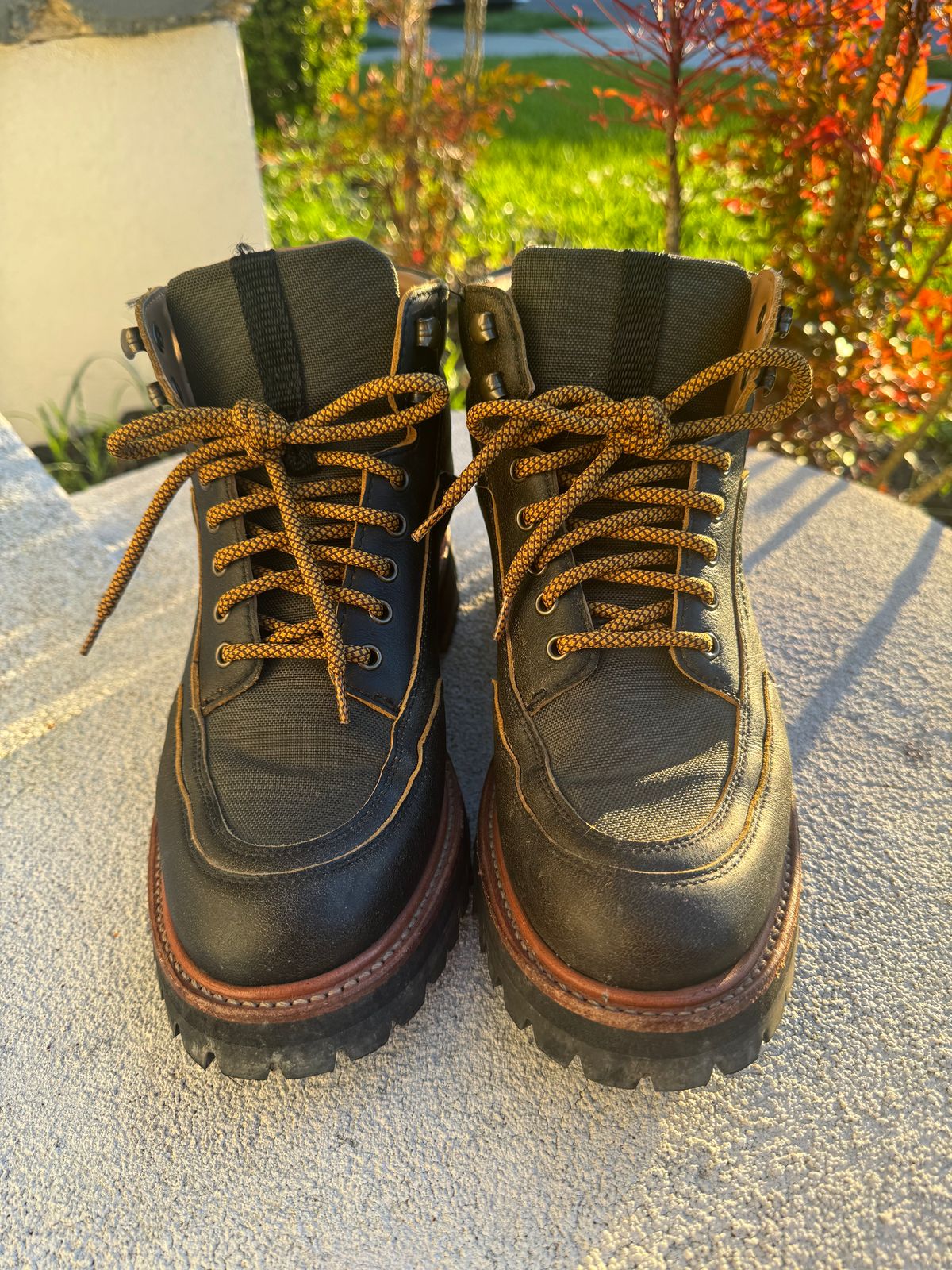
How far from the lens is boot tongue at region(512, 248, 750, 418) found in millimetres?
1278

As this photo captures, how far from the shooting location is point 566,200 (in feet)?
16.7

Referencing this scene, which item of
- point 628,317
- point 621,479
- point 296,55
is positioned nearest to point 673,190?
point 628,317

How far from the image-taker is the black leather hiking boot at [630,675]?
0.99 m

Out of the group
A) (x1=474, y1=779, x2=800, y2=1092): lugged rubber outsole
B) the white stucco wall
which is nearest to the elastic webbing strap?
(x1=474, y1=779, x2=800, y2=1092): lugged rubber outsole

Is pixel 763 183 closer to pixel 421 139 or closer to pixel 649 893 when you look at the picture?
pixel 421 139

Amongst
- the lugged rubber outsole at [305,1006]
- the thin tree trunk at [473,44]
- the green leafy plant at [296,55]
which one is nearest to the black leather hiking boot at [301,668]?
the lugged rubber outsole at [305,1006]

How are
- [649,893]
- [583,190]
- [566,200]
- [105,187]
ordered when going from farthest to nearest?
[583,190]
[566,200]
[105,187]
[649,893]

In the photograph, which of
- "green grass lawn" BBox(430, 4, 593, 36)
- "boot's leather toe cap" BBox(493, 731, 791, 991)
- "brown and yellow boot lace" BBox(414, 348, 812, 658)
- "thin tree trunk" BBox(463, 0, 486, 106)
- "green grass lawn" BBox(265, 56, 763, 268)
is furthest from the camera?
"green grass lawn" BBox(430, 4, 593, 36)

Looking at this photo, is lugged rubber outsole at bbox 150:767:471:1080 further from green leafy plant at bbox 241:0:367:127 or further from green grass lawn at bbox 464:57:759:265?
green leafy plant at bbox 241:0:367:127

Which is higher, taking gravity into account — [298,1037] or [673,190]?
[673,190]

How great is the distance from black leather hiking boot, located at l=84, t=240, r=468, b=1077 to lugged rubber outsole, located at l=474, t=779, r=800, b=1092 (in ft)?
0.49

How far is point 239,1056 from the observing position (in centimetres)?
103

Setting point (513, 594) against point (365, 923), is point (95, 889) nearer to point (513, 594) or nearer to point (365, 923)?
point (365, 923)

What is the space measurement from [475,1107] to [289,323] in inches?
40.9
